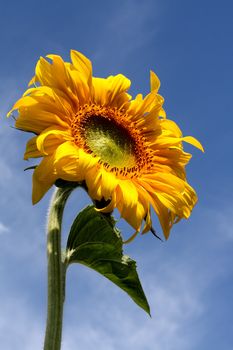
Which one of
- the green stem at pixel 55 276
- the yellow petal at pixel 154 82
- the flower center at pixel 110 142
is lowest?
the green stem at pixel 55 276

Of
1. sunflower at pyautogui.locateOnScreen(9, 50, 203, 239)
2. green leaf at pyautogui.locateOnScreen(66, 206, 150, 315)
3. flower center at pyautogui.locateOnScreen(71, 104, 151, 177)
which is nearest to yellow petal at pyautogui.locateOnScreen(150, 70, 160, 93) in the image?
sunflower at pyautogui.locateOnScreen(9, 50, 203, 239)

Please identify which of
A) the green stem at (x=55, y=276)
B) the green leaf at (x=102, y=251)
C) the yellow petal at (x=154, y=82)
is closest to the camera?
the green stem at (x=55, y=276)

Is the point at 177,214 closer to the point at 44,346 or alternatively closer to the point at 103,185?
the point at 103,185

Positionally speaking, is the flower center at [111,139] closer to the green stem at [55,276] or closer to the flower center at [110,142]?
the flower center at [110,142]

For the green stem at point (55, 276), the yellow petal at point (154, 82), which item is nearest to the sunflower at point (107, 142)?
the yellow petal at point (154, 82)

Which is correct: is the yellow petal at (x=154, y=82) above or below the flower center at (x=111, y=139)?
above

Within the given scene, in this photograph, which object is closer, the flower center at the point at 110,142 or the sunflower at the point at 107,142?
the sunflower at the point at 107,142

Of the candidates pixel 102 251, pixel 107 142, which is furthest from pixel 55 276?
pixel 107 142
